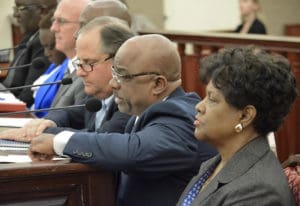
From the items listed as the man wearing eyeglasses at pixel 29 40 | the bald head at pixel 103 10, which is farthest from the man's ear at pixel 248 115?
the man wearing eyeglasses at pixel 29 40

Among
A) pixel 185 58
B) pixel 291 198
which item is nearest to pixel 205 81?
pixel 291 198

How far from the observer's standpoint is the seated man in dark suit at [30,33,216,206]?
2299 millimetres

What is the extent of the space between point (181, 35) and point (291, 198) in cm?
350

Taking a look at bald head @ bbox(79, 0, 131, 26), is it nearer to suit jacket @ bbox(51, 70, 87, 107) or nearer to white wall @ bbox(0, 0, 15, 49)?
suit jacket @ bbox(51, 70, 87, 107)

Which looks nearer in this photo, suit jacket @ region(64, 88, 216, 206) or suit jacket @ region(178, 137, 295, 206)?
suit jacket @ region(178, 137, 295, 206)

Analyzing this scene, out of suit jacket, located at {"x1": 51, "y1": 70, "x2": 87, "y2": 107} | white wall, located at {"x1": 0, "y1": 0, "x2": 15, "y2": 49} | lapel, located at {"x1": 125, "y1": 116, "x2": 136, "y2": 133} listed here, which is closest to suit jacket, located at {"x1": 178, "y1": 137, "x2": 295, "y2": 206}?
lapel, located at {"x1": 125, "y1": 116, "x2": 136, "y2": 133}

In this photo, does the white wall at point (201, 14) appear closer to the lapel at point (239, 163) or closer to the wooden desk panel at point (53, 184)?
the wooden desk panel at point (53, 184)

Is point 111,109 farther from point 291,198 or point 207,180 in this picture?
point 291,198

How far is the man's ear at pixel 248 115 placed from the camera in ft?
6.61

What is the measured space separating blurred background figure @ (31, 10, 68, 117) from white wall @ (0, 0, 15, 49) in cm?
371

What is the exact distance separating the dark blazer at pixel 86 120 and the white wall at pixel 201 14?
5563 mm

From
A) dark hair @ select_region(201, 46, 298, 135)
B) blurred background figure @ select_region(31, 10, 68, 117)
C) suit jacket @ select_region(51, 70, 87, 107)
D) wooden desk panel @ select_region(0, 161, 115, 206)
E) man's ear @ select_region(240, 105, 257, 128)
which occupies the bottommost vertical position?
blurred background figure @ select_region(31, 10, 68, 117)

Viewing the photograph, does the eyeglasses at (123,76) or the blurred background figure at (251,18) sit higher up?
the eyeglasses at (123,76)

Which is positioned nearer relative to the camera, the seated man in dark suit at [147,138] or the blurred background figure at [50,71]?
the seated man in dark suit at [147,138]
